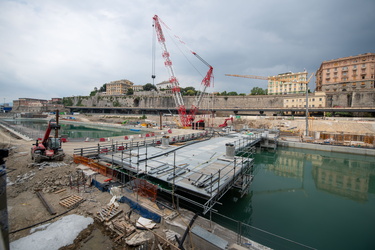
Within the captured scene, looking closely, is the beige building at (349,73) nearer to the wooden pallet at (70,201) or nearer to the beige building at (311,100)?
the beige building at (311,100)

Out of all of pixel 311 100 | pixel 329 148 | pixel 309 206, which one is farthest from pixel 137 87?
pixel 309 206

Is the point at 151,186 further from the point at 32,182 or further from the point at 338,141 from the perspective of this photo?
the point at 338,141

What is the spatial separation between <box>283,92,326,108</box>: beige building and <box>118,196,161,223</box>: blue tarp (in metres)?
65.9

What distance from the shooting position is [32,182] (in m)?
10.1

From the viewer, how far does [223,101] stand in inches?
3051

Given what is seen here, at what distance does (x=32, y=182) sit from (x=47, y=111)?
128076 millimetres

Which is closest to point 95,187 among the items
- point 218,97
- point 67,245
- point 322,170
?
point 67,245

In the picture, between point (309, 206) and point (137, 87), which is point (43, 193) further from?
point (137, 87)

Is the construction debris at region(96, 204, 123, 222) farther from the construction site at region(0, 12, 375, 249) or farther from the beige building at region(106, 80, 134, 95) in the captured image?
the beige building at region(106, 80, 134, 95)

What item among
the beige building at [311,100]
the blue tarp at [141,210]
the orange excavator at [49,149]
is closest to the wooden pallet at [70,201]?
the blue tarp at [141,210]

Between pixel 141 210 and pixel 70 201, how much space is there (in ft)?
12.2

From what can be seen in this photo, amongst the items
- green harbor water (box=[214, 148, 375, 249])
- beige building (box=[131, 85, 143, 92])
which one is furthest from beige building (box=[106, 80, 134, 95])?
green harbor water (box=[214, 148, 375, 249])

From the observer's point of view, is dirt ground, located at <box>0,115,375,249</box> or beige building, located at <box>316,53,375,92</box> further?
beige building, located at <box>316,53,375,92</box>

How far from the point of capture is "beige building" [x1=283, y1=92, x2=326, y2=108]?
56312 millimetres
